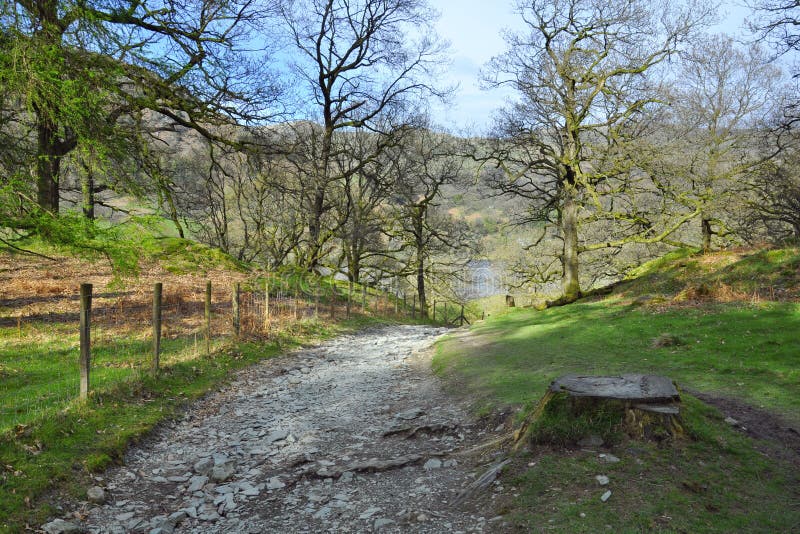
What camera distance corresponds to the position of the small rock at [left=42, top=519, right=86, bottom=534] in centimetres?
465

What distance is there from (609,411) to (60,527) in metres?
5.62

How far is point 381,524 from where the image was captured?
4770 millimetres

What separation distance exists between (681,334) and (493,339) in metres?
5.32

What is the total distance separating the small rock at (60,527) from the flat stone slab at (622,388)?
5106mm

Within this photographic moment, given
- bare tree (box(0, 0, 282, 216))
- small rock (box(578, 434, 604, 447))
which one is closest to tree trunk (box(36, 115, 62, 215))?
bare tree (box(0, 0, 282, 216))

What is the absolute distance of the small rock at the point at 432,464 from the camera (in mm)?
6008

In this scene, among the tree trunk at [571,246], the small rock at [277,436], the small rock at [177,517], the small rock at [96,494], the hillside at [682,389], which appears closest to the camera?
the hillside at [682,389]

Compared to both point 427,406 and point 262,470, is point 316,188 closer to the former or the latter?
point 427,406

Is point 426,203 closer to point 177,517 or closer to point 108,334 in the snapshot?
point 108,334

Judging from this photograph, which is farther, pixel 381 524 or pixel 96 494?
pixel 96 494

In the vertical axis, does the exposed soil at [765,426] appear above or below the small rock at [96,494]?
above

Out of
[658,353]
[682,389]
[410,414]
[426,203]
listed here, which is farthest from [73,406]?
[426,203]

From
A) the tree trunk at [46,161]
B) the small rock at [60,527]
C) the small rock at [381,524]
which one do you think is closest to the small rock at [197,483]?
the small rock at [60,527]

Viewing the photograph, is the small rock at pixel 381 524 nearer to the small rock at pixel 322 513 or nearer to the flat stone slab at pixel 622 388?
the small rock at pixel 322 513
